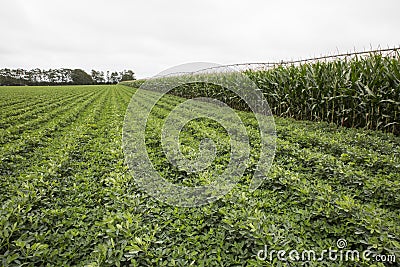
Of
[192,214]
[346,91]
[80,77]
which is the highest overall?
[80,77]

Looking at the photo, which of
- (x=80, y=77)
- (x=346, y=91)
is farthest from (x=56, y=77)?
(x=346, y=91)

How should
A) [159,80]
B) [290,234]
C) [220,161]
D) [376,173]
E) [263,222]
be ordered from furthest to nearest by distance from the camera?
1. [159,80]
2. [220,161]
3. [376,173]
4. [263,222]
5. [290,234]

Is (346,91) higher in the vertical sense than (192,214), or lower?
higher

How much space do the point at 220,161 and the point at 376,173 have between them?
8.21 ft

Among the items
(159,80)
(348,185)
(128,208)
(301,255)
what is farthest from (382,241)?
(159,80)

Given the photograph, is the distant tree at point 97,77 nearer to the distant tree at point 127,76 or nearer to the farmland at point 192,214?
the distant tree at point 127,76

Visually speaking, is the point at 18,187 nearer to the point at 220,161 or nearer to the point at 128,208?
the point at 128,208

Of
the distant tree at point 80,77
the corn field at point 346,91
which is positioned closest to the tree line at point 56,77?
the distant tree at point 80,77

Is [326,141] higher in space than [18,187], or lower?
higher

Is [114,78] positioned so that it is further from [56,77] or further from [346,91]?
[346,91]

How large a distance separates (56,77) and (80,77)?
26.9 ft

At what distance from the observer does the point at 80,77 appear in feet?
307

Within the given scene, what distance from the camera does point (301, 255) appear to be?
2336 mm

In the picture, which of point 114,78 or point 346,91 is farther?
point 114,78
